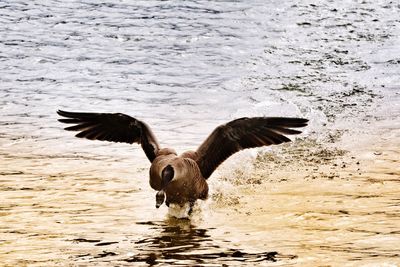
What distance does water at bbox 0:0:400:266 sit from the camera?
20.6 ft

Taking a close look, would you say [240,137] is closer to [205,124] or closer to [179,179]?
[179,179]

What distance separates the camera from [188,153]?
7863mm

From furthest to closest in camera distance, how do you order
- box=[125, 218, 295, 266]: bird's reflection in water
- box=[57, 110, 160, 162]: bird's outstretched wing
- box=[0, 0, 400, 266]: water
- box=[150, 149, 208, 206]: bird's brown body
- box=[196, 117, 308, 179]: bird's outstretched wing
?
box=[57, 110, 160, 162]: bird's outstretched wing → box=[196, 117, 308, 179]: bird's outstretched wing → box=[150, 149, 208, 206]: bird's brown body → box=[0, 0, 400, 266]: water → box=[125, 218, 295, 266]: bird's reflection in water

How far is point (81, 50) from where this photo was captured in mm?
18938

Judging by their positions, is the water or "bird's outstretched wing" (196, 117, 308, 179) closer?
the water

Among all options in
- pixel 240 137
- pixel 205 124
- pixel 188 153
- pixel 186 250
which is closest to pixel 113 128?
pixel 188 153

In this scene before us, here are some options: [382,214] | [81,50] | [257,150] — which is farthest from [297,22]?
[382,214]

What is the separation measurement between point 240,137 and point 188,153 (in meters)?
0.54

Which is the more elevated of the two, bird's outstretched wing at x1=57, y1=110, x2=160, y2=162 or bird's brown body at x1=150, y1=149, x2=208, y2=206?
bird's outstretched wing at x1=57, y1=110, x2=160, y2=162

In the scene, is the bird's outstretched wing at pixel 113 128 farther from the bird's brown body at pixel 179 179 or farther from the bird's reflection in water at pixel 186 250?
the bird's reflection in water at pixel 186 250

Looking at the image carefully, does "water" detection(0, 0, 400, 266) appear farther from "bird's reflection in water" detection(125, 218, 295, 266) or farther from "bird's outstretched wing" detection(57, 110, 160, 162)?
"bird's outstretched wing" detection(57, 110, 160, 162)

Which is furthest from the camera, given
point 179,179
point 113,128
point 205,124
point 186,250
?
point 205,124

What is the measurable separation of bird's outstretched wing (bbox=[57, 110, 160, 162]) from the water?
22.0 inches

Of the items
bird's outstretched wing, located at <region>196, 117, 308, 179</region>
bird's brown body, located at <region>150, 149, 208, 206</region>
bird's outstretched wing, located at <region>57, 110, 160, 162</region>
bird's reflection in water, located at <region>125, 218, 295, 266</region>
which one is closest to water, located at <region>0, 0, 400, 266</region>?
bird's reflection in water, located at <region>125, 218, 295, 266</region>
